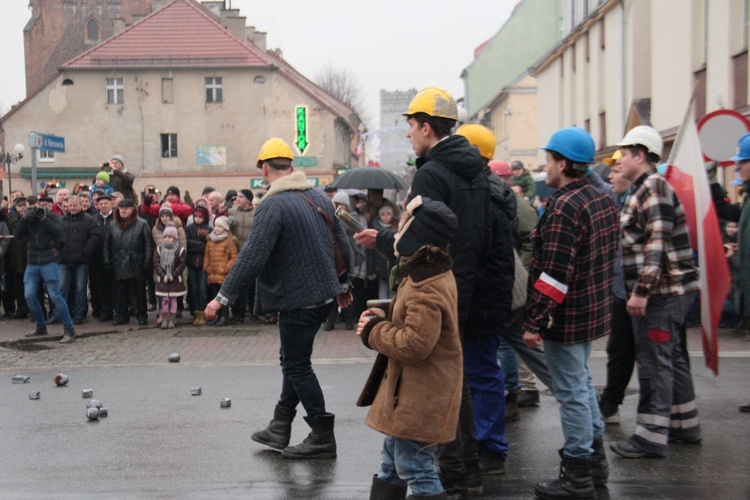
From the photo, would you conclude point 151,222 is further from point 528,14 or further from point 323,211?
point 528,14

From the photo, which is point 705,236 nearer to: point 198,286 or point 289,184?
point 289,184

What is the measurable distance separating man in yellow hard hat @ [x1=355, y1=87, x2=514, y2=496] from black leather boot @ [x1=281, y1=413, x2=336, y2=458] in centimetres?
116

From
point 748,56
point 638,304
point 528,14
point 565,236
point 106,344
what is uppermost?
point 528,14

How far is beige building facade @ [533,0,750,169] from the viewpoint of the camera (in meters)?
18.5

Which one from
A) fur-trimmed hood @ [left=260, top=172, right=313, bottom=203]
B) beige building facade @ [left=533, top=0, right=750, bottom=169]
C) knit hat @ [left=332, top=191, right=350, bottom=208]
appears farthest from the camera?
beige building facade @ [left=533, top=0, right=750, bottom=169]

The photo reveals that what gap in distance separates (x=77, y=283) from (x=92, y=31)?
245ft

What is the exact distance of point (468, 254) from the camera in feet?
16.5

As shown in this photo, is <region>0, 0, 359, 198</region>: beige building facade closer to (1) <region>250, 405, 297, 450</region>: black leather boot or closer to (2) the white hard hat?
(1) <region>250, 405, 297, 450</region>: black leather boot

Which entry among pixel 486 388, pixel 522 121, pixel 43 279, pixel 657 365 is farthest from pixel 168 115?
pixel 486 388

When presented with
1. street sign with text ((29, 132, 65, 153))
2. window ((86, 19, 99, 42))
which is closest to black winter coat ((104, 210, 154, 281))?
street sign with text ((29, 132, 65, 153))

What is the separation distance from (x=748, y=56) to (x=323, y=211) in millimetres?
13774

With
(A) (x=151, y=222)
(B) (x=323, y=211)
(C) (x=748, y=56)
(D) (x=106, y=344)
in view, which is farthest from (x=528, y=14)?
(B) (x=323, y=211)

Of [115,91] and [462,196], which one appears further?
[115,91]

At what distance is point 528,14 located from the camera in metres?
61.1
